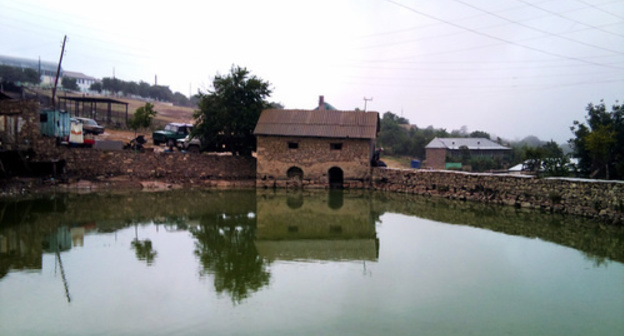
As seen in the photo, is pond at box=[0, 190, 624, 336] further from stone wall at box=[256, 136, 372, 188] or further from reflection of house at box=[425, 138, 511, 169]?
reflection of house at box=[425, 138, 511, 169]

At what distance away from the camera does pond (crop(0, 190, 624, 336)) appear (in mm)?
7004

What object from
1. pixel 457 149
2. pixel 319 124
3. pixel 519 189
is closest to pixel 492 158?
pixel 457 149

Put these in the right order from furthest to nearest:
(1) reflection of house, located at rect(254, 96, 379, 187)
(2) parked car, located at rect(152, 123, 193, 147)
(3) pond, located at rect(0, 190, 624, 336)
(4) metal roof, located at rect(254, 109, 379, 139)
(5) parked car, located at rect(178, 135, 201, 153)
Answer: (2) parked car, located at rect(152, 123, 193, 147)
(5) parked car, located at rect(178, 135, 201, 153)
(1) reflection of house, located at rect(254, 96, 379, 187)
(4) metal roof, located at rect(254, 109, 379, 139)
(3) pond, located at rect(0, 190, 624, 336)

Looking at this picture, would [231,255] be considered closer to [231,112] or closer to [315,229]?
[315,229]

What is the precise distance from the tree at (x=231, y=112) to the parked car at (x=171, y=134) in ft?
7.80

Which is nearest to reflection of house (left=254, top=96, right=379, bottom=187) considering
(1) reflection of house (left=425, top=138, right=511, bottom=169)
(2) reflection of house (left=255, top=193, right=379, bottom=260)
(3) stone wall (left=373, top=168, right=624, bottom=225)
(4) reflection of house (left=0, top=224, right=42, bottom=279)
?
(3) stone wall (left=373, top=168, right=624, bottom=225)

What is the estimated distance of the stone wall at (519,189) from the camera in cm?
1494

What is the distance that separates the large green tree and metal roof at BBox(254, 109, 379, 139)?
9827 mm

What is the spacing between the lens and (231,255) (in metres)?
11.0

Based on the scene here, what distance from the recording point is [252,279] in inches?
Answer: 357

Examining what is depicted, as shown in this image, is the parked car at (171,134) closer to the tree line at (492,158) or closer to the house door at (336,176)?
the house door at (336,176)

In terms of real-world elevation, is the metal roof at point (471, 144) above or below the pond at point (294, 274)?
above

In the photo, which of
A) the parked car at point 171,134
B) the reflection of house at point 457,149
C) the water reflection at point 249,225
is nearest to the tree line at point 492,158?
the reflection of house at point 457,149

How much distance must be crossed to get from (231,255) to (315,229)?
3761mm
